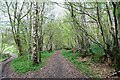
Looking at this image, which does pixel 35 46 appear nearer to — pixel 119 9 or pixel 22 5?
pixel 119 9

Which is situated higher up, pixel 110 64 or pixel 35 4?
pixel 35 4

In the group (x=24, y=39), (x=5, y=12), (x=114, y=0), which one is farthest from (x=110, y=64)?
(x=5, y=12)

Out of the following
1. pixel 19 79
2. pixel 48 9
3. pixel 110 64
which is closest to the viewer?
pixel 19 79

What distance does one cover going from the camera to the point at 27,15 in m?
33.2

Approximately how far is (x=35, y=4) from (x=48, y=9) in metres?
20.6

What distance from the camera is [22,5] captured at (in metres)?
32.7

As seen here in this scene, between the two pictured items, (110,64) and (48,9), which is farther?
(48,9)

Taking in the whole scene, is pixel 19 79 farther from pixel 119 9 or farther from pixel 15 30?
pixel 15 30

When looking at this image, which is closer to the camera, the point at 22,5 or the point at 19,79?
the point at 19,79

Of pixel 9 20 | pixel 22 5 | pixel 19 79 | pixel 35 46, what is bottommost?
pixel 19 79

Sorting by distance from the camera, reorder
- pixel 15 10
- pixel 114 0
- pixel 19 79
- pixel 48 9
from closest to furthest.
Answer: pixel 114 0 < pixel 19 79 < pixel 15 10 < pixel 48 9

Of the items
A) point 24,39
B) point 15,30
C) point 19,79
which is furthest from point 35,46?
point 15,30

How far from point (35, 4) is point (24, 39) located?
12518 millimetres

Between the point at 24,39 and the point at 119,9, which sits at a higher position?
the point at 119,9
